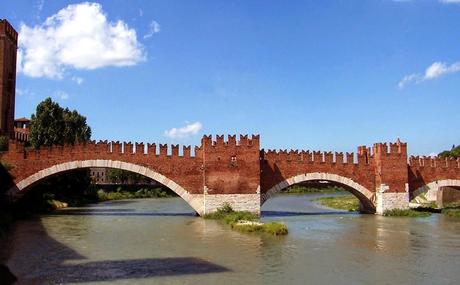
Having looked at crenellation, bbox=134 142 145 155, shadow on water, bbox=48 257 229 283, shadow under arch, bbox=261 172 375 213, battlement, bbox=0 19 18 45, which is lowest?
shadow on water, bbox=48 257 229 283

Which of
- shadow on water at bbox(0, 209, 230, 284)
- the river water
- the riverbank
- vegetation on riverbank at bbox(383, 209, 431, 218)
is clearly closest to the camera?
shadow on water at bbox(0, 209, 230, 284)

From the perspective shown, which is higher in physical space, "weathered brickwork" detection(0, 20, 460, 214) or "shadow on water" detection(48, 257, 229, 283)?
"weathered brickwork" detection(0, 20, 460, 214)

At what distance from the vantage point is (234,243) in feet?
55.9

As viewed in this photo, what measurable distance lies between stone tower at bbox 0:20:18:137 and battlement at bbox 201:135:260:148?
19.9m

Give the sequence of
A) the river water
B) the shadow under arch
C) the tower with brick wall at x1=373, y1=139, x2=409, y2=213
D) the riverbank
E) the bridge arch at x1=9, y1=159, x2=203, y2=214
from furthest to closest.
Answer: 1. the riverbank
2. the tower with brick wall at x1=373, y1=139, x2=409, y2=213
3. the shadow under arch
4. the bridge arch at x1=9, y1=159, x2=203, y2=214
5. the river water

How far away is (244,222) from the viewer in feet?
70.4

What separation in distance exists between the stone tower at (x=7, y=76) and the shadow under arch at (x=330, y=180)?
74.2ft

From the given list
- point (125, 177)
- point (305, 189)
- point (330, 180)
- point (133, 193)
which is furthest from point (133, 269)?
point (125, 177)

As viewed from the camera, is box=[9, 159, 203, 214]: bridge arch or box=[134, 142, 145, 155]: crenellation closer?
box=[9, 159, 203, 214]: bridge arch

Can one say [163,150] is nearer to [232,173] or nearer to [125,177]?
[232,173]

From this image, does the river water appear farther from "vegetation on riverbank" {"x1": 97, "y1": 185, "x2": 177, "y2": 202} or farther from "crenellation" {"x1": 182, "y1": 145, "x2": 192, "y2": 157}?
"vegetation on riverbank" {"x1": 97, "y1": 185, "x2": 177, "y2": 202}

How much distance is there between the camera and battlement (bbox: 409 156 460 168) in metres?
28.4

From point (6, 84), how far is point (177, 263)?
32429mm

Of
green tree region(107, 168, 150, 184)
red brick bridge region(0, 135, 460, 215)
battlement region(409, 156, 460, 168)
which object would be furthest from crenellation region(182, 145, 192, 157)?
green tree region(107, 168, 150, 184)
